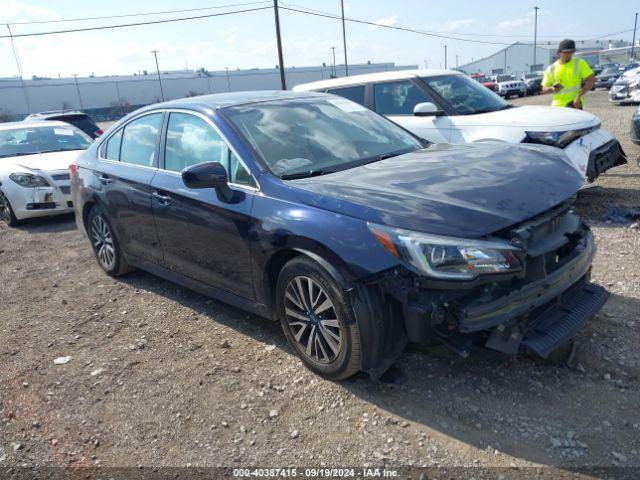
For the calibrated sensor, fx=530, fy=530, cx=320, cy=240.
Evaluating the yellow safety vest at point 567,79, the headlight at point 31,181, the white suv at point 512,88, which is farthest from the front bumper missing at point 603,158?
the white suv at point 512,88

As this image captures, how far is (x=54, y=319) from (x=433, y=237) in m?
3.58

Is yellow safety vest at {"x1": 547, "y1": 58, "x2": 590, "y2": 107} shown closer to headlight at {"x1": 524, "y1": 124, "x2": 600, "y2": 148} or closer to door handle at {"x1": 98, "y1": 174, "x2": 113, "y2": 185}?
headlight at {"x1": 524, "y1": 124, "x2": 600, "y2": 148}

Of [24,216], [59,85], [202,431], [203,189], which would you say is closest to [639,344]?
[202,431]

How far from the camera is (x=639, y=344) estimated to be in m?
3.32

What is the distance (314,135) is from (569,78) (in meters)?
5.33

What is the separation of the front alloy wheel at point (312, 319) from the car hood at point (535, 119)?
417 centimetres

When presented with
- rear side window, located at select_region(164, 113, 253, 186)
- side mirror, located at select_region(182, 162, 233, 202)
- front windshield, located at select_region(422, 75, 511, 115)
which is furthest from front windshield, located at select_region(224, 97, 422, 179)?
front windshield, located at select_region(422, 75, 511, 115)

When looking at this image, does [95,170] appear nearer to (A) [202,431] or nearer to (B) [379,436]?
(A) [202,431]

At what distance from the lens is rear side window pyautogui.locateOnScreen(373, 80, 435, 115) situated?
23.2ft

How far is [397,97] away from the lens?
7.25 m

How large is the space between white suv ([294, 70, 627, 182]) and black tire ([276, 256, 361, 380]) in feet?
12.4

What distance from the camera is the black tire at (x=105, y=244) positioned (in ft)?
16.8

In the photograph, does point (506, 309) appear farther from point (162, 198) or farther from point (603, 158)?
point (603, 158)

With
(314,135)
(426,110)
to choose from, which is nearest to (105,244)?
(314,135)
